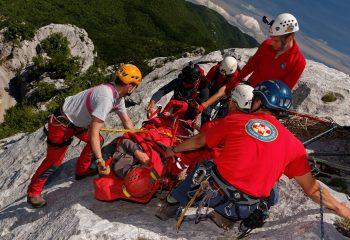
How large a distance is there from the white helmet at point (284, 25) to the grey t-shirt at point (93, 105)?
13.9 ft

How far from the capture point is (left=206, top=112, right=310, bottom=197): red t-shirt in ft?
17.1

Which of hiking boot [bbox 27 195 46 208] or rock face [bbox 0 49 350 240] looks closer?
rock face [bbox 0 49 350 240]

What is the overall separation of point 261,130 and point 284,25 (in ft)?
14.4

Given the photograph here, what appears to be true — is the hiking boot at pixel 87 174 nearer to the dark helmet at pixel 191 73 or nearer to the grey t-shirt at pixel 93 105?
the grey t-shirt at pixel 93 105

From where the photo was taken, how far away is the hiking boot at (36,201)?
A: 28.5 feet

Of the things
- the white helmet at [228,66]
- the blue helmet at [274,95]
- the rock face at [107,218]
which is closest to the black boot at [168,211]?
the rock face at [107,218]

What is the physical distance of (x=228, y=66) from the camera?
36.1ft

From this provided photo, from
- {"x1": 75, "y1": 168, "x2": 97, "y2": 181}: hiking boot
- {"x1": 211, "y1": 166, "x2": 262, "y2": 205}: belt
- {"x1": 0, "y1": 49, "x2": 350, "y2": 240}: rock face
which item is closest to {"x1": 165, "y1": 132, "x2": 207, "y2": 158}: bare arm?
{"x1": 211, "y1": 166, "x2": 262, "y2": 205}: belt

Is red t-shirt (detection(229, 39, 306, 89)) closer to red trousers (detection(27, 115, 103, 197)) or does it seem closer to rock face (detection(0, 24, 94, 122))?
red trousers (detection(27, 115, 103, 197))

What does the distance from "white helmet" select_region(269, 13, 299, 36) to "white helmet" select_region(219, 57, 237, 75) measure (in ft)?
7.28

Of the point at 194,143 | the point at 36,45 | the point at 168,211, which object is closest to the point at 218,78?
the point at 168,211

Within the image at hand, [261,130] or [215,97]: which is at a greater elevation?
[261,130]

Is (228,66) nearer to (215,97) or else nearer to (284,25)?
(215,97)

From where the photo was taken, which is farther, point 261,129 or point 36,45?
point 36,45
